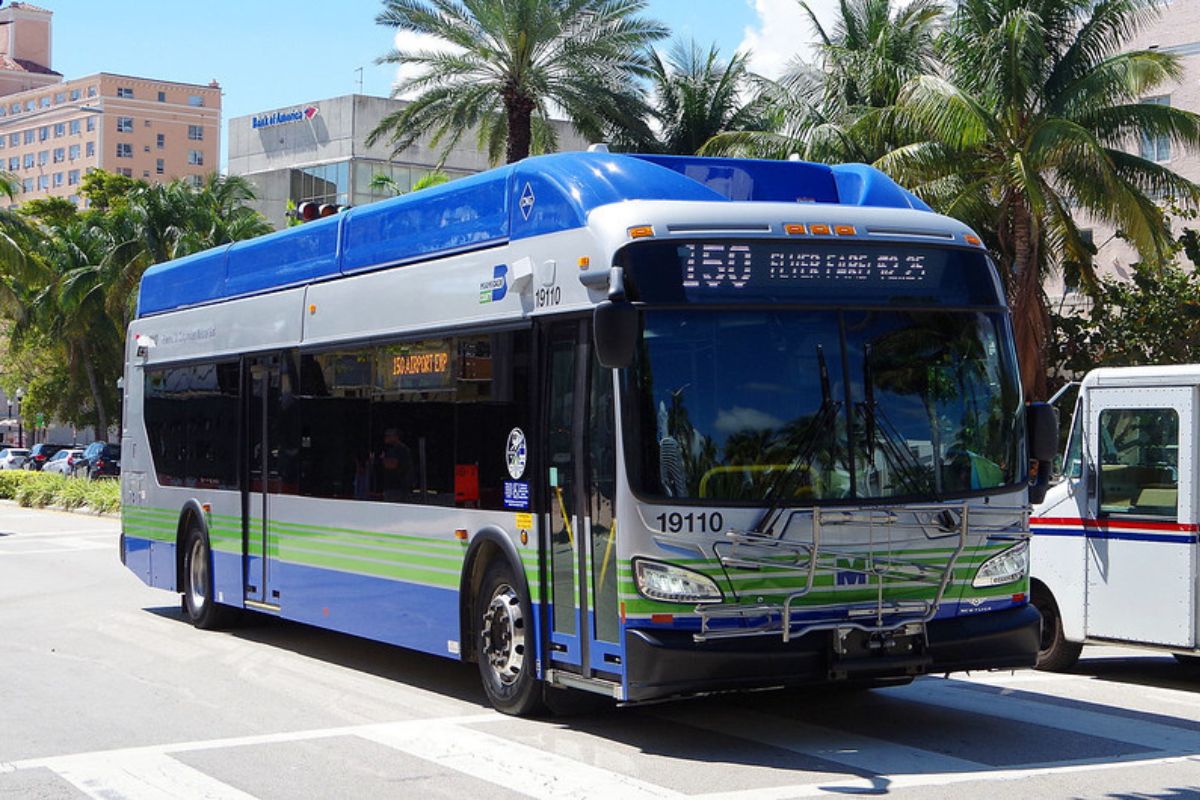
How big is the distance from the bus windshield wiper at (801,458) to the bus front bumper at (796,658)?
2.16 ft

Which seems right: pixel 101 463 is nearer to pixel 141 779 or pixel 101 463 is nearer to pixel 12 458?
pixel 12 458

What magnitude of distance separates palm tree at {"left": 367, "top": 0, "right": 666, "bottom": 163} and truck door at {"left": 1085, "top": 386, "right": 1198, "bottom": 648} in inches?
853

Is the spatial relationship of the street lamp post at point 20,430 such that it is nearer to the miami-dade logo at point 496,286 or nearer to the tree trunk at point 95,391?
the tree trunk at point 95,391

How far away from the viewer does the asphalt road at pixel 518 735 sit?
7930 millimetres

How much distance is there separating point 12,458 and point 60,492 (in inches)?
1497

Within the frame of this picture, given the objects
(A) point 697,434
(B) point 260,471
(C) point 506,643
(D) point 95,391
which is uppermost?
(D) point 95,391

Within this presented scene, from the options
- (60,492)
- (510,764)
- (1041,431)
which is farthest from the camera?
(60,492)

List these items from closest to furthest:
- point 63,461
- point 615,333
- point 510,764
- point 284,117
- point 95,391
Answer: point 615,333 → point 510,764 → point 95,391 → point 63,461 → point 284,117

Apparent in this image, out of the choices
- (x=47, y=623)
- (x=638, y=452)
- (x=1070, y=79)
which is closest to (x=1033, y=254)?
(x=1070, y=79)

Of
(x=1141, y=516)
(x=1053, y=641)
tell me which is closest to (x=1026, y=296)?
(x=1053, y=641)

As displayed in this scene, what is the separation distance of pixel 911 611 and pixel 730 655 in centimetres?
118

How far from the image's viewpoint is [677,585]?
845cm

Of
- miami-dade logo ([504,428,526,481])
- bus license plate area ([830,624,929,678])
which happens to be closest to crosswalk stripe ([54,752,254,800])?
miami-dade logo ([504,428,526,481])

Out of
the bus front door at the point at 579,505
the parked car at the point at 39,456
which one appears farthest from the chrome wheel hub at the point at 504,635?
the parked car at the point at 39,456
